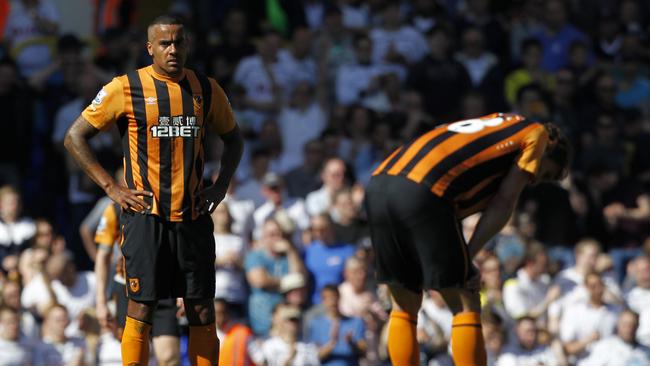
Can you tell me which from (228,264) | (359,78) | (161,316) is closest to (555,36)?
(359,78)

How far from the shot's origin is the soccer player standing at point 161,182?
770 cm

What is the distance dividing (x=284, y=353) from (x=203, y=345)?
4.53m

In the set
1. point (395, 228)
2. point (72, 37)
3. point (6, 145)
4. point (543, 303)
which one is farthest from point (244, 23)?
point (395, 228)

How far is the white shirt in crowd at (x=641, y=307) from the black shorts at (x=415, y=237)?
5.63 m

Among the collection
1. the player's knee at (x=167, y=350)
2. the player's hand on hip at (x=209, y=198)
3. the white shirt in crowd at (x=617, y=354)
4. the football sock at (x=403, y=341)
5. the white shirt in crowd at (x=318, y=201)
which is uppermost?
the player's hand on hip at (x=209, y=198)

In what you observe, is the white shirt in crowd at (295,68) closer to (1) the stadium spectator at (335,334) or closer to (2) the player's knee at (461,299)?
(1) the stadium spectator at (335,334)

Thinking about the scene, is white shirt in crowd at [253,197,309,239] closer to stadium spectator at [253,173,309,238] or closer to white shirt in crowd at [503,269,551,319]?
stadium spectator at [253,173,309,238]

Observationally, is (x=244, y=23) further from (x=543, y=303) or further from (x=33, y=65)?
(x=543, y=303)

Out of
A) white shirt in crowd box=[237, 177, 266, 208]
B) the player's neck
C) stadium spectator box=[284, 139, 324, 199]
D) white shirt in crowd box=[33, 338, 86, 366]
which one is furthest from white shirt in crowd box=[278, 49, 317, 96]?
the player's neck

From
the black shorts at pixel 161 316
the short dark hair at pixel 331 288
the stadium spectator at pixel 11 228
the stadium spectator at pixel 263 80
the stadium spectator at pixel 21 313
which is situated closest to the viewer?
the black shorts at pixel 161 316

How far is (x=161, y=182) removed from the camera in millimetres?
7734

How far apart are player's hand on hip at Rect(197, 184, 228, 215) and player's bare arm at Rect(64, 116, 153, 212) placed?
0.97 feet

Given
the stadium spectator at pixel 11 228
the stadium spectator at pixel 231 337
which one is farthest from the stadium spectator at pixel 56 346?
the stadium spectator at pixel 11 228

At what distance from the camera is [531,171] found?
8.30 metres
